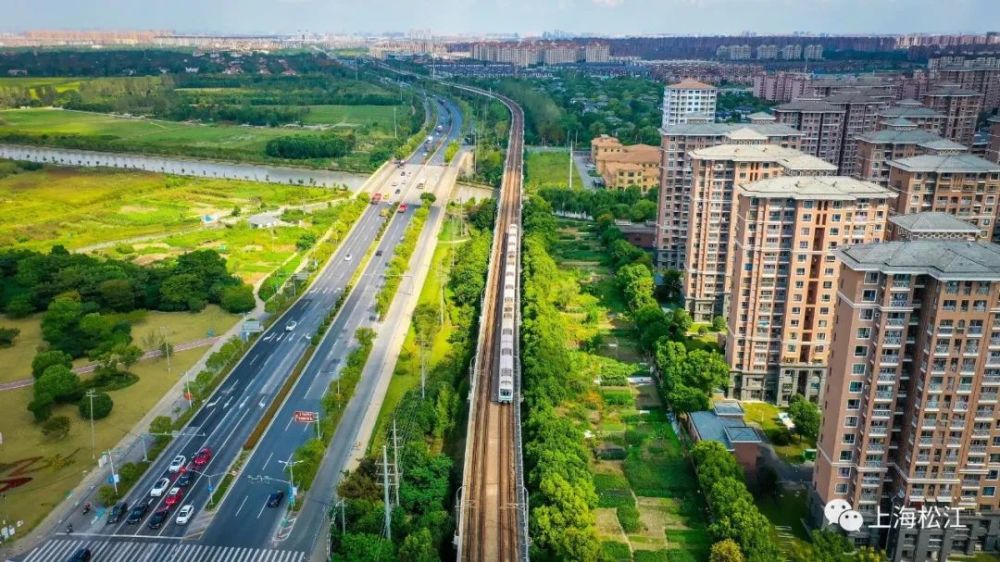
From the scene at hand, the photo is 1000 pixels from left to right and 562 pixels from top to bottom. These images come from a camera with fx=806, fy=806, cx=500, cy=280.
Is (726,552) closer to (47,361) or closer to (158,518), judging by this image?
(158,518)

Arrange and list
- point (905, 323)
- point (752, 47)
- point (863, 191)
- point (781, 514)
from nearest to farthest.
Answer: point (905, 323), point (781, 514), point (863, 191), point (752, 47)

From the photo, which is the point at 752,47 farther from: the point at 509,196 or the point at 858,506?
the point at 858,506

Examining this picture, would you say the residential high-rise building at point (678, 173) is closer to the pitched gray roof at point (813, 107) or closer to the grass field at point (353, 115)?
the pitched gray roof at point (813, 107)

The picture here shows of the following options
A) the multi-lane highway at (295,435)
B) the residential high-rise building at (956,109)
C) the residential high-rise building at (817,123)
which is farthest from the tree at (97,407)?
the residential high-rise building at (956,109)

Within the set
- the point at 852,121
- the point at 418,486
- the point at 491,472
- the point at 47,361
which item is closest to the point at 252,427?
the point at 418,486

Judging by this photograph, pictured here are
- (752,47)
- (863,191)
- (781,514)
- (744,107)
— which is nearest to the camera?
(781,514)

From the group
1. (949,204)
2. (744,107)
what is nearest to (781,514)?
(949,204)

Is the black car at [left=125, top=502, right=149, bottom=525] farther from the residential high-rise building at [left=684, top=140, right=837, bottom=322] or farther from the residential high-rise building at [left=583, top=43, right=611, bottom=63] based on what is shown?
the residential high-rise building at [left=583, top=43, right=611, bottom=63]
